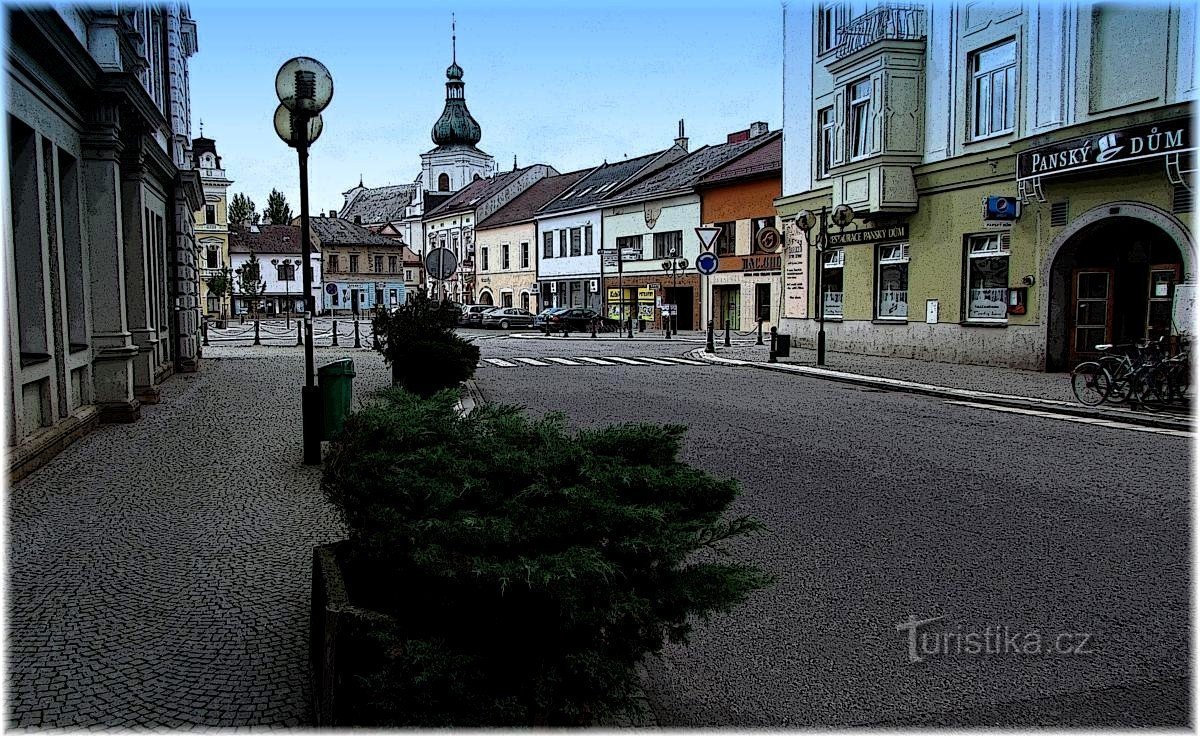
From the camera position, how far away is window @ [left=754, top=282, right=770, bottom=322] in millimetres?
41844

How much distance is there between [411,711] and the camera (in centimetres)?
313

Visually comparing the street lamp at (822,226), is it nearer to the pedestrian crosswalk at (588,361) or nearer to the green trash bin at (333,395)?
the pedestrian crosswalk at (588,361)

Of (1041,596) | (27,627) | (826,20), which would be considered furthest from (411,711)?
(826,20)

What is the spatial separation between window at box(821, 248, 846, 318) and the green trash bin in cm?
1929

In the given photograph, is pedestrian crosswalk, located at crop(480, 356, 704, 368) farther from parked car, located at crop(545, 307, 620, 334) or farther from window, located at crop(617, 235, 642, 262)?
window, located at crop(617, 235, 642, 262)

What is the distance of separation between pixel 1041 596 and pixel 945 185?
60.8 feet

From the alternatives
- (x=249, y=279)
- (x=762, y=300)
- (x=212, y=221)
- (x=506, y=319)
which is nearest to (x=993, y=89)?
(x=762, y=300)

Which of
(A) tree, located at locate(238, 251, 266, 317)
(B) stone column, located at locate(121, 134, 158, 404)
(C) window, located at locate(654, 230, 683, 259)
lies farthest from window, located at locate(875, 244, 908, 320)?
(A) tree, located at locate(238, 251, 266, 317)

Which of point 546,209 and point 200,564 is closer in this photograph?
point 200,564

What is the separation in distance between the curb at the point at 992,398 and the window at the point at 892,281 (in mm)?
3796

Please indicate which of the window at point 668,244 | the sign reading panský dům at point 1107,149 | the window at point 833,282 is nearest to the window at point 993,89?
the sign reading panský dům at point 1107,149

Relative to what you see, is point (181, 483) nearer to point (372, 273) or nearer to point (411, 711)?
point (411, 711)

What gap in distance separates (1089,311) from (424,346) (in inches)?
525

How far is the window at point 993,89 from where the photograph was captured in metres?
20.2
